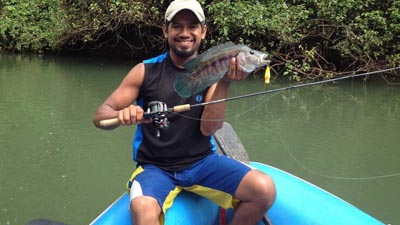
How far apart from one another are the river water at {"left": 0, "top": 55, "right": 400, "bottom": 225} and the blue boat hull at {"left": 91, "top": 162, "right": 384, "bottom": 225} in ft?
3.50

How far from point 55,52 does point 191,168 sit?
959 centimetres

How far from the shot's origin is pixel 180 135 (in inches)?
85.4

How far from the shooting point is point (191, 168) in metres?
2.14

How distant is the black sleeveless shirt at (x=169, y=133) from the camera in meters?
2.15

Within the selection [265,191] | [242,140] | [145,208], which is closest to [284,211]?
[265,191]

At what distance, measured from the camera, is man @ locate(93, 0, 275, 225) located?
1992 mm

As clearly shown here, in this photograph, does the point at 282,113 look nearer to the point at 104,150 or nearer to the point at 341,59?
the point at 104,150

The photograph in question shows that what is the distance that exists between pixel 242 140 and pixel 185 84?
274 centimetres

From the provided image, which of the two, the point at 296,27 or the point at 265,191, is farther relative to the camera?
the point at 296,27

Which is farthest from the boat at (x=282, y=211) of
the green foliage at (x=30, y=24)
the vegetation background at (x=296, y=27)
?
the green foliage at (x=30, y=24)

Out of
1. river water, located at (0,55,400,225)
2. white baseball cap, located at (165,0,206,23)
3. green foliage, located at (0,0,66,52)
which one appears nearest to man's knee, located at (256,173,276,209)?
white baseball cap, located at (165,0,206,23)

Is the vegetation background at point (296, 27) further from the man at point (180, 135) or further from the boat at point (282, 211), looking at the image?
the man at point (180, 135)

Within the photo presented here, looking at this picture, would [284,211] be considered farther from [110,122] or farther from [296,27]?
[296,27]

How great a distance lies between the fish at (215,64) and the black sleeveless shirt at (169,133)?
0.21 meters
